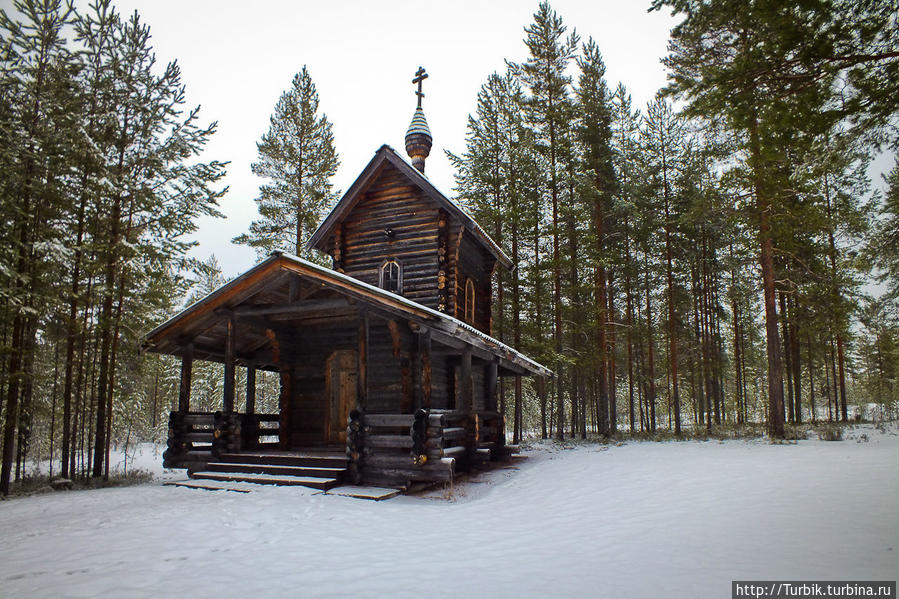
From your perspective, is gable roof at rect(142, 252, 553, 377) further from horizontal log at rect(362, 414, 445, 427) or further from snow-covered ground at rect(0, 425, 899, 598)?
snow-covered ground at rect(0, 425, 899, 598)

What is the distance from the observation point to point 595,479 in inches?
454

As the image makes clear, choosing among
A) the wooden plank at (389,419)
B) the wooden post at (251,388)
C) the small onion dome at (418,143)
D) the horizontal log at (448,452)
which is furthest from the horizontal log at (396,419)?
the small onion dome at (418,143)

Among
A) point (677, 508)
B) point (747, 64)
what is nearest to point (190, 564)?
point (677, 508)

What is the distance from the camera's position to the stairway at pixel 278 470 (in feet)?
34.4

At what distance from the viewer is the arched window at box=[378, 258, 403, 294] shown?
16641 mm

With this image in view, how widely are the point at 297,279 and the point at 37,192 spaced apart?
6.37 metres

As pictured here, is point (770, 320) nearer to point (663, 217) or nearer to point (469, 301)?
point (663, 217)

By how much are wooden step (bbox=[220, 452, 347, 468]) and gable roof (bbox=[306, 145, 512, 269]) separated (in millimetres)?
8495

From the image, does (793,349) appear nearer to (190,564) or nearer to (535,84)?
(535,84)

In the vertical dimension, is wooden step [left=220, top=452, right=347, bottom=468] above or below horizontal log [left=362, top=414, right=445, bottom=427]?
below

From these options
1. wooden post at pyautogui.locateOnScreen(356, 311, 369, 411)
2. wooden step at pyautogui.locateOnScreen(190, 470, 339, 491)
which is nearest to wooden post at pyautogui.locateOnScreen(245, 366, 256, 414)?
wooden step at pyautogui.locateOnScreen(190, 470, 339, 491)

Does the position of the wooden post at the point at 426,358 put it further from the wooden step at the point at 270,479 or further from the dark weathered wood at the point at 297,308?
the wooden step at the point at 270,479

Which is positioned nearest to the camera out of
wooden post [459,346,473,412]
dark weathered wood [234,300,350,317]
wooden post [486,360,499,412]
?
dark weathered wood [234,300,350,317]

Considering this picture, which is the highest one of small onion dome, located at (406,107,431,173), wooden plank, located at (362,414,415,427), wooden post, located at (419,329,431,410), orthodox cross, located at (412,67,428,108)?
orthodox cross, located at (412,67,428,108)
